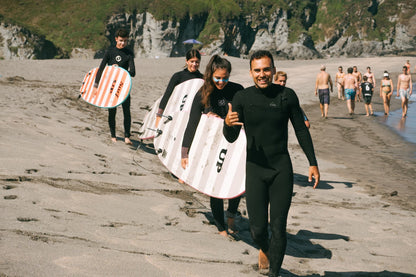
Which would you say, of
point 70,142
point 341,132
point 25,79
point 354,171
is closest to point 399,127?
point 341,132

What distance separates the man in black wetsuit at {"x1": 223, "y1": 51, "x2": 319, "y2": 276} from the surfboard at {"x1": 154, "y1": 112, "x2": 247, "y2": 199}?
2.12 ft

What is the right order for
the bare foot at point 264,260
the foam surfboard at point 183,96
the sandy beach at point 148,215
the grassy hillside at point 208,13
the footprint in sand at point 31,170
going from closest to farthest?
the sandy beach at point 148,215, the bare foot at point 264,260, the footprint in sand at point 31,170, the foam surfboard at point 183,96, the grassy hillside at point 208,13

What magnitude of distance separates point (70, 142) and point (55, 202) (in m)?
3.14

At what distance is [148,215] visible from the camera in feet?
14.7

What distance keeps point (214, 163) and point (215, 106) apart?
1.86 feet

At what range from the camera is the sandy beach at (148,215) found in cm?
329

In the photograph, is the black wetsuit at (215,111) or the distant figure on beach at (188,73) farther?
the distant figure on beach at (188,73)

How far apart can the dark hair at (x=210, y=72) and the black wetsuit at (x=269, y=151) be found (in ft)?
2.75

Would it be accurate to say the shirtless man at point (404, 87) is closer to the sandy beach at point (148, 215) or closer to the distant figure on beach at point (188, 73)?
the sandy beach at point (148, 215)

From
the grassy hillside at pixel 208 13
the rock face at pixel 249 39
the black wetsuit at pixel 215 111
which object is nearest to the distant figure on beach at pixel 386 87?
the black wetsuit at pixel 215 111

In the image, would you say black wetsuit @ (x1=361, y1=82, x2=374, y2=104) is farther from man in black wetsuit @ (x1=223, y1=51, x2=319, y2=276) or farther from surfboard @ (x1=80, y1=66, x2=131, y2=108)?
man in black wetsuit @ (x1=223, y1=51, x2=319, y2=276)

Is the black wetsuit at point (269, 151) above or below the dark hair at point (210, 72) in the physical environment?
below

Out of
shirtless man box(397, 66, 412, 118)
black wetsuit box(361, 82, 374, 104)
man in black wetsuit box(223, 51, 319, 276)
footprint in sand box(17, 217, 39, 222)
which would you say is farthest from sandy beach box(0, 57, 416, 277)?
black wetsuit box(361, 82, 374, 104)

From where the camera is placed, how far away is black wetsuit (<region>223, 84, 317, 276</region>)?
3.29 m
